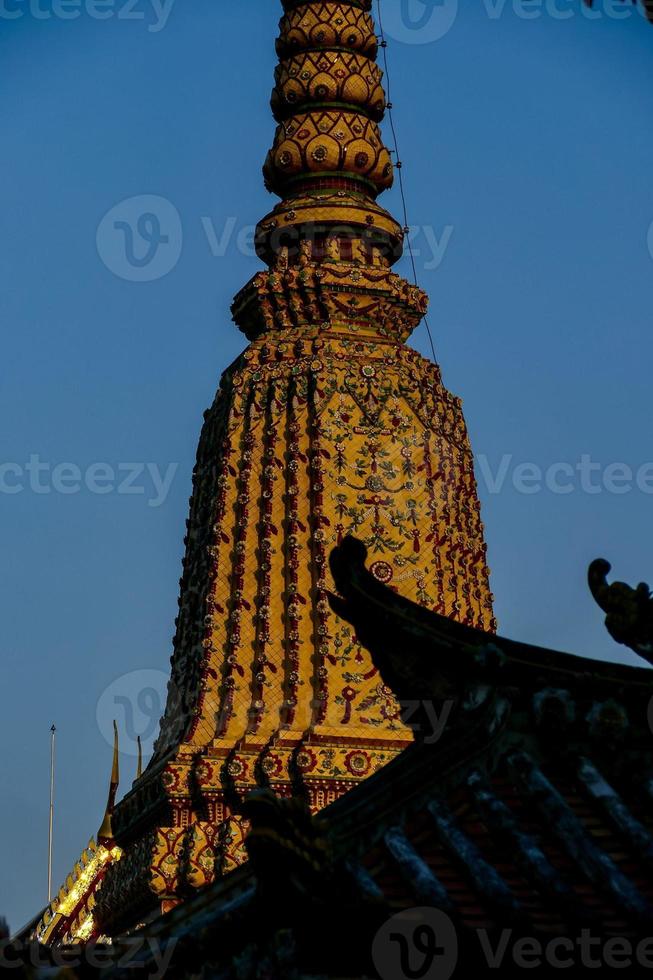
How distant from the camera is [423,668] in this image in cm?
1448

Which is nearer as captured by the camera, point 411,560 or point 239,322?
point 411,560

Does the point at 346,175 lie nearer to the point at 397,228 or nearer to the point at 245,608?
the point at 397,228

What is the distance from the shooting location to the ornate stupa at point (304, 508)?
24.6 meters

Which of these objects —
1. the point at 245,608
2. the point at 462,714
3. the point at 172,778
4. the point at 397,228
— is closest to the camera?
the point at 462,714

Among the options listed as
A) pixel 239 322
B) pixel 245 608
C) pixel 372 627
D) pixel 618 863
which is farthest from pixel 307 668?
pixel 618 863

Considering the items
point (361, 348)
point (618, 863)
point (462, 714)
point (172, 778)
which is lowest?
point (618, 863)

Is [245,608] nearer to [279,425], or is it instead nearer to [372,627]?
[279,425]

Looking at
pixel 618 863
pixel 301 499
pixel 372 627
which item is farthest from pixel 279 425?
pixel 618 863

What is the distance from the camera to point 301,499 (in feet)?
87.5

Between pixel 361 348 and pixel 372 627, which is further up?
pixel 361 348

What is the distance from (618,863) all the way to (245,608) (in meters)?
13.5

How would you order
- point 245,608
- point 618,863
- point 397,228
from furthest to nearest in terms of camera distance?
point 397,228, point 245,608, point 618,863

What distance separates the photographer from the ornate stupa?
80.7ft

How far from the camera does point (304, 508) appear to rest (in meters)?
26.6
